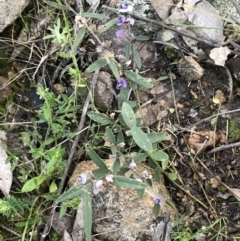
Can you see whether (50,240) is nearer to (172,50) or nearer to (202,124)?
(202,124)

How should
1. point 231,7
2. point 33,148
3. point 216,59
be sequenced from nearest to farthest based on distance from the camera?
1. point 33,148
2. point 216,59
3. point 231,7

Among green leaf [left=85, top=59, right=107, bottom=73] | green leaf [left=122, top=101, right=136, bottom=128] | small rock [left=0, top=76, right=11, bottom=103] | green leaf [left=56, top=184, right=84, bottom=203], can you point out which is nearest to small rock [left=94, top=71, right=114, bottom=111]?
green leaf [left=85, top=59, right=107, bottom=73]

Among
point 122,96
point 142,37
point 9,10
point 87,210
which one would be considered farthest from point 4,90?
point 87,210

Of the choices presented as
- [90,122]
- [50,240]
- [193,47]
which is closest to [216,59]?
[193,47]

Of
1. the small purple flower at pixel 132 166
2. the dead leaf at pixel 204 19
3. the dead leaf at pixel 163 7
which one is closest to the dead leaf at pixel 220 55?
the dead leaf at pixel 204 19

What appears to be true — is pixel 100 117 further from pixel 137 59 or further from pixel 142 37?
pixel 142 37

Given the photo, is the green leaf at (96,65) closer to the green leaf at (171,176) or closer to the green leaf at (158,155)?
the green leaf at (158,155)
